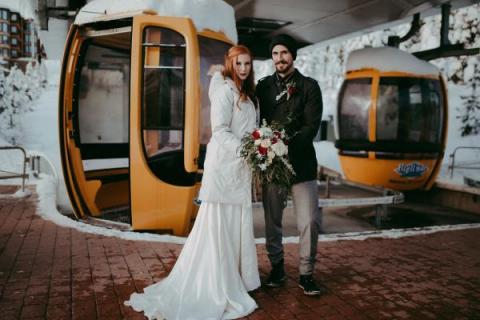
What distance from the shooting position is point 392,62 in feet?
33.5

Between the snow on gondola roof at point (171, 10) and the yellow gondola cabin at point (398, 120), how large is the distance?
478cm

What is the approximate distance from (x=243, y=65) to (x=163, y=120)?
8.76 ft

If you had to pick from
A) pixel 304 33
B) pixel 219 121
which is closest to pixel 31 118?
pixel 304 33

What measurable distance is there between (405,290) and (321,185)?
28.9 feet

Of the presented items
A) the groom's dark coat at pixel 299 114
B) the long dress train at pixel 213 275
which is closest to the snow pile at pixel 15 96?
the long dress train at pixel 213 275

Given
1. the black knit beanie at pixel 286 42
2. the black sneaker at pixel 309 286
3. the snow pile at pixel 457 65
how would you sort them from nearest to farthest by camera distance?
the black knit beanie at pixel 286 42, the black sneaker at pixel 309 286, the snow pile at pixel 457 65

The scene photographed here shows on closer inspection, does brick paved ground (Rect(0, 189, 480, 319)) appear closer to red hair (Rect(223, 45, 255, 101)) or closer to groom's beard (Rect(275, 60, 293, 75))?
red hair (Rect(223, 45, 255, 101))

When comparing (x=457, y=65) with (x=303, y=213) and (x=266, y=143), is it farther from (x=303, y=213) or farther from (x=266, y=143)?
(x=266, y=143)

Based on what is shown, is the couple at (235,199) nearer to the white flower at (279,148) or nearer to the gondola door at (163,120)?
the white flower at (279,148)

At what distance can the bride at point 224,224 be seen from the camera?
347cm

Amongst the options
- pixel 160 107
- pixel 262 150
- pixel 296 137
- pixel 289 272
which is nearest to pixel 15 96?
pixel 160 107

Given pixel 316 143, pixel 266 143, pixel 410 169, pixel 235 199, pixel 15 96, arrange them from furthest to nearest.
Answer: pixel 316 143
pixel 15 96
pixel 410 169
pixel 235 199
pixel 266 143

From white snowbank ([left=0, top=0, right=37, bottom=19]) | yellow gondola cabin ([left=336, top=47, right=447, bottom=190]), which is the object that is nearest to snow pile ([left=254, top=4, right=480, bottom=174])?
yellow gondola cabin ([left=336, top=47, right=447, bottom=190])

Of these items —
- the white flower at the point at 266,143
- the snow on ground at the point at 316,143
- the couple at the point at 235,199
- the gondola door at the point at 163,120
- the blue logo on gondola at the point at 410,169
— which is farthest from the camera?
the blue logo on gondola at the point at 410,169
